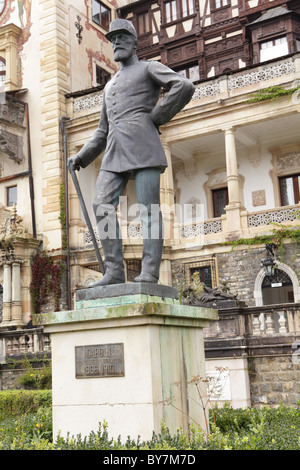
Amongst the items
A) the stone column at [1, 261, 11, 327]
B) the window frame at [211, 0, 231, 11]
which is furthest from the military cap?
the window frame at [211, 0, 231, 11]

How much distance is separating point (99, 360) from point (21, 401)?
7.17 meters

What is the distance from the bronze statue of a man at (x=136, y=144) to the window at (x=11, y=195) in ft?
65.1

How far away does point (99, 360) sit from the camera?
15.9 feet

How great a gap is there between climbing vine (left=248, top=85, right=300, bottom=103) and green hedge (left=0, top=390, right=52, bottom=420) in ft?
45.0

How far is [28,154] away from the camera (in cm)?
2422

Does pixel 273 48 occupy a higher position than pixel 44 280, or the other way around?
pixel 273 48

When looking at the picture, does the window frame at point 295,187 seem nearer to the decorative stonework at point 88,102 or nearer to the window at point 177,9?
the decorative stonework at point 88,102

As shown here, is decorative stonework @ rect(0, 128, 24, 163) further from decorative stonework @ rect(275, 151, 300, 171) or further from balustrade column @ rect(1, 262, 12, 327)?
decorative stonework @ rect(275, 151, 300, 171)

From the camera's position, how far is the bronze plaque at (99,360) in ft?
15.8

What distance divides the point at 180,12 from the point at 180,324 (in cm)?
2502

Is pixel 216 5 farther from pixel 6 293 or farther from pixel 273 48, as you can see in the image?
pixel 6 293

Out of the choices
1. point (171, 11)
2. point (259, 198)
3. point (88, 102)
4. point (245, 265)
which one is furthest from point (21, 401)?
point (171, 11)

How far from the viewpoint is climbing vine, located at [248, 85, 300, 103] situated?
66.1 feet

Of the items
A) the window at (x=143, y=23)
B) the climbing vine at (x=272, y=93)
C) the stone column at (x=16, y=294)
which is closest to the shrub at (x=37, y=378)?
the stone column at (x=16, y=294)
